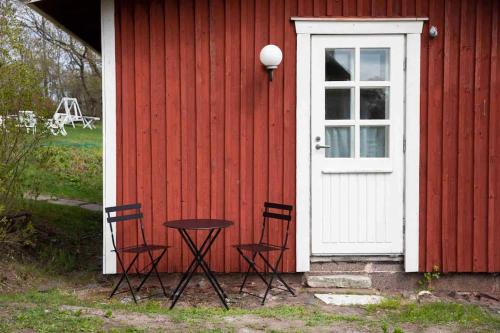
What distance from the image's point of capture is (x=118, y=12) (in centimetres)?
561

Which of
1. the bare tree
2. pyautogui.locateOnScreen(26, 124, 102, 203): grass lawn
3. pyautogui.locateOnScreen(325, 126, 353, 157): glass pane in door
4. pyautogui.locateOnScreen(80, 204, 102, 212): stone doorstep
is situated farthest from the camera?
the bare tree

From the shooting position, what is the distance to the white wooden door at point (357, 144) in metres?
5.62

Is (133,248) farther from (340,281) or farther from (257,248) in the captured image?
(340,281)

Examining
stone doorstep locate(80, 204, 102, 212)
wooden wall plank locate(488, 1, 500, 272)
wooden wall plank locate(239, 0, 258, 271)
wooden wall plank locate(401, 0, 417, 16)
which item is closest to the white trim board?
wooden wall plank locate(239, 0, 258, 271)

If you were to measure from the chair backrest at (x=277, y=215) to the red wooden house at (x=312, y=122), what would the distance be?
89mm

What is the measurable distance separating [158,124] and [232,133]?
0.70 metres

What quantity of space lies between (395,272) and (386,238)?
341 mm

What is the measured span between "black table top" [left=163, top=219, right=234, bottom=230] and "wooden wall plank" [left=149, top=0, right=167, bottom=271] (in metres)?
0.32

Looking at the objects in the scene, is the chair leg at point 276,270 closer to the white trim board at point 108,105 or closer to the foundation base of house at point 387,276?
the foundation base of house at point 387,276

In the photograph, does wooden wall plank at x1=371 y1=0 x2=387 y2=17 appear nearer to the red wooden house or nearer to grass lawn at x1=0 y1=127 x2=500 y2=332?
the red wooden house

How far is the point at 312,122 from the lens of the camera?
5.64 m

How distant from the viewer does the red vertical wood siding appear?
221 inches

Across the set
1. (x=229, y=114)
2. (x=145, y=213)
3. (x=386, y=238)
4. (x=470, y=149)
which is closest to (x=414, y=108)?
(x=470, y=149)

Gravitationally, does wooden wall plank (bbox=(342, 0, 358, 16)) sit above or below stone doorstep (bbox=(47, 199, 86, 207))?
above
